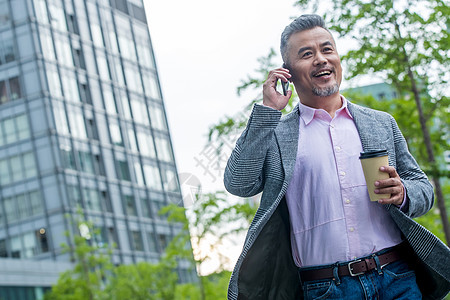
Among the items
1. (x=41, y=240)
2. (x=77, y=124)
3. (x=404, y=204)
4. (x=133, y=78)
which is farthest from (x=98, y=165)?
(x=404, y=204)

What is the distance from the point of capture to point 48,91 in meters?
46.4

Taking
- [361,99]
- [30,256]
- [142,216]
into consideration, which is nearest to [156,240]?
[142,216]

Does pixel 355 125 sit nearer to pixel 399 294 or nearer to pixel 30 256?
pixel 399 294

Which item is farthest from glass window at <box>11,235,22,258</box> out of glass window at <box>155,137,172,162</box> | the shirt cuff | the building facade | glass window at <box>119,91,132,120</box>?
the shirt cuff

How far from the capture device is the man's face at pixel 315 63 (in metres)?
3.33

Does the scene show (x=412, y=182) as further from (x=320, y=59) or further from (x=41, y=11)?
(x=41, y=11)

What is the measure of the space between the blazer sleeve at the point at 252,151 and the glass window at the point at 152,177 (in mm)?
54128

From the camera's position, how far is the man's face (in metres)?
3.33

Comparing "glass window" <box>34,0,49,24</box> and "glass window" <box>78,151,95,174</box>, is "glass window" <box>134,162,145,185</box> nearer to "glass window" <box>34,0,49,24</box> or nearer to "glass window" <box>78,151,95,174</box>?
"glass window" <box>78,151,95,174</box>

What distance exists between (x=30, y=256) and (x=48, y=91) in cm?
1004

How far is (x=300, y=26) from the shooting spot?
3426 millimetres

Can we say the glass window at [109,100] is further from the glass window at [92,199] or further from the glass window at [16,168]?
the glass window at [16,168]

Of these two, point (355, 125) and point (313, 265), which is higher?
point (355, 125)

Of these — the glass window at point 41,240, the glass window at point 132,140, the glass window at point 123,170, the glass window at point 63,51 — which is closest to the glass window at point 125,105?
the glass window at point 132,140
